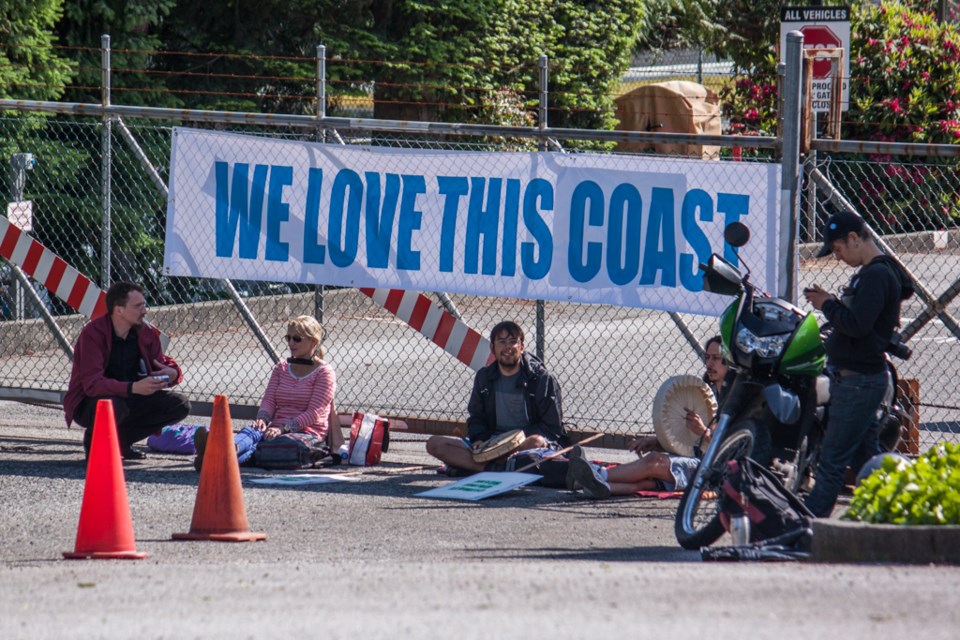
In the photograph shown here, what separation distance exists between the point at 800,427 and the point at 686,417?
56.3 inches

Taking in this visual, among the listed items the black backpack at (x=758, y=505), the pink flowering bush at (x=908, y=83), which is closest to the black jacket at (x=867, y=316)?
the black backpack at (x=758, y=505)

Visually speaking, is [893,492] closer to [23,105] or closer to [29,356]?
[23,105]

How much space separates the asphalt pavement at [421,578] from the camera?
16.3 ft

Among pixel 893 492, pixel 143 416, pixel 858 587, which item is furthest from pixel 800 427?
pixel 143 416

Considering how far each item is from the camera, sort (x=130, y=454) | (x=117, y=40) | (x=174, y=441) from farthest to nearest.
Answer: (x=117, y=40)
(x=174, y=441)
(x=130, y=454)

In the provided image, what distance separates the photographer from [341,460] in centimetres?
964

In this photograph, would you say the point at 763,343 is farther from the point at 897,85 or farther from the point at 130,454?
the point at 897,85

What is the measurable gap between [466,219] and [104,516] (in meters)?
3.45

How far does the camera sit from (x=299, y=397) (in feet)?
31.1

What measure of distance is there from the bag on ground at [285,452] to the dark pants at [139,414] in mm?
715

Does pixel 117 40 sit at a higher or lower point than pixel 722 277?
higher

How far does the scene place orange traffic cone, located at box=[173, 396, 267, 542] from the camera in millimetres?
7312

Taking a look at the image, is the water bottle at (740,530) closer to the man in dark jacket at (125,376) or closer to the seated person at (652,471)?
the seated person at (652,471)

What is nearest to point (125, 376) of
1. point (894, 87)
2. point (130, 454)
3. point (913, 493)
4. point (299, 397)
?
point (130, 454)
